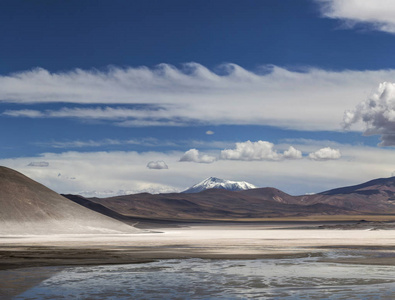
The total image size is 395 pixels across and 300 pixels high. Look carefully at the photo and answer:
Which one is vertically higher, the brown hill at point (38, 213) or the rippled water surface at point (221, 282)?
the brown hill at point (38, 213)

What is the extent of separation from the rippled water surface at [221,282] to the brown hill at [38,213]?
5419 centimetres

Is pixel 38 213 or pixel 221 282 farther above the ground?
pixel 38 213

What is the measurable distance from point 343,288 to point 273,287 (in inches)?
97.1

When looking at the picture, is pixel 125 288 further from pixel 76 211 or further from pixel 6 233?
pixel 76 211

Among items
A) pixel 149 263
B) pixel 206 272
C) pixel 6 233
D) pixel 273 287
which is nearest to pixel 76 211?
pixel 6 233

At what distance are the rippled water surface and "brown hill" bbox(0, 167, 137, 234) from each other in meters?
54.2

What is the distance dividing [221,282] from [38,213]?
218 ft

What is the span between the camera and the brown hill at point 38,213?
82.0m

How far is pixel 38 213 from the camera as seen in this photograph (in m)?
85.9

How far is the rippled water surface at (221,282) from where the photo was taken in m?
20.2

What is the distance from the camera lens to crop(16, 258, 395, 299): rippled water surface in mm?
20188

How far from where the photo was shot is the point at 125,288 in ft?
71.8

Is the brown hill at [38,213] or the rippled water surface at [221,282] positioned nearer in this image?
the rippled water surface at [221,282]

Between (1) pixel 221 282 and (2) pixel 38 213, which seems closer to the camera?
(1) pixel 221 282
